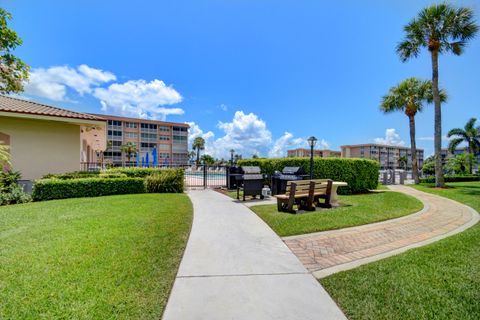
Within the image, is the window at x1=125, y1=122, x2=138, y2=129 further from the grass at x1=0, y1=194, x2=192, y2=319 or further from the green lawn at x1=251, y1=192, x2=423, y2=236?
the green lawn at x1=251, y1=192, x2=423, y2=236

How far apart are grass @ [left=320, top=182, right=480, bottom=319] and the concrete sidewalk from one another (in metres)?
0.29

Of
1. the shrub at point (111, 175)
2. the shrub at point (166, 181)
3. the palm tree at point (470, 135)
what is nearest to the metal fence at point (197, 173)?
the shrub at point (166, 181)

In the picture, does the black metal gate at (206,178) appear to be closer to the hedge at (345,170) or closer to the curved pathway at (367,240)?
the hedge at (345,170)

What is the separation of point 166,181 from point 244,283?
904 centimetres

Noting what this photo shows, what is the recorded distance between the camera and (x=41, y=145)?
11.6 metres

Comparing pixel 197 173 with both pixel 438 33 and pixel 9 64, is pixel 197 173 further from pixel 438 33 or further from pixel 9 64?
pixel 438 33

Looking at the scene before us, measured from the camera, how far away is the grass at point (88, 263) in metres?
2.52

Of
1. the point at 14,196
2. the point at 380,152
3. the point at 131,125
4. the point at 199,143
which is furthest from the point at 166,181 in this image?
the point at 380,152

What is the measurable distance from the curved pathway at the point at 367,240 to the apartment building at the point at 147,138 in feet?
177

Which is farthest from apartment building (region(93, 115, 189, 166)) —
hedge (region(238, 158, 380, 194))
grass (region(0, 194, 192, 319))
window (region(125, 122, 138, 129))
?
grass (region(0, 194, 192, 319))

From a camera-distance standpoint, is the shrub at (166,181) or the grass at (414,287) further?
the shrub at (166,181)

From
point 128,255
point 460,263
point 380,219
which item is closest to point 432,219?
point 380,219

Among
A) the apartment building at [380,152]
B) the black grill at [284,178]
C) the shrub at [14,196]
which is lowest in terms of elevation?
the shrub at [14,196]

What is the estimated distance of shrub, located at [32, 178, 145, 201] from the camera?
9.23 m
